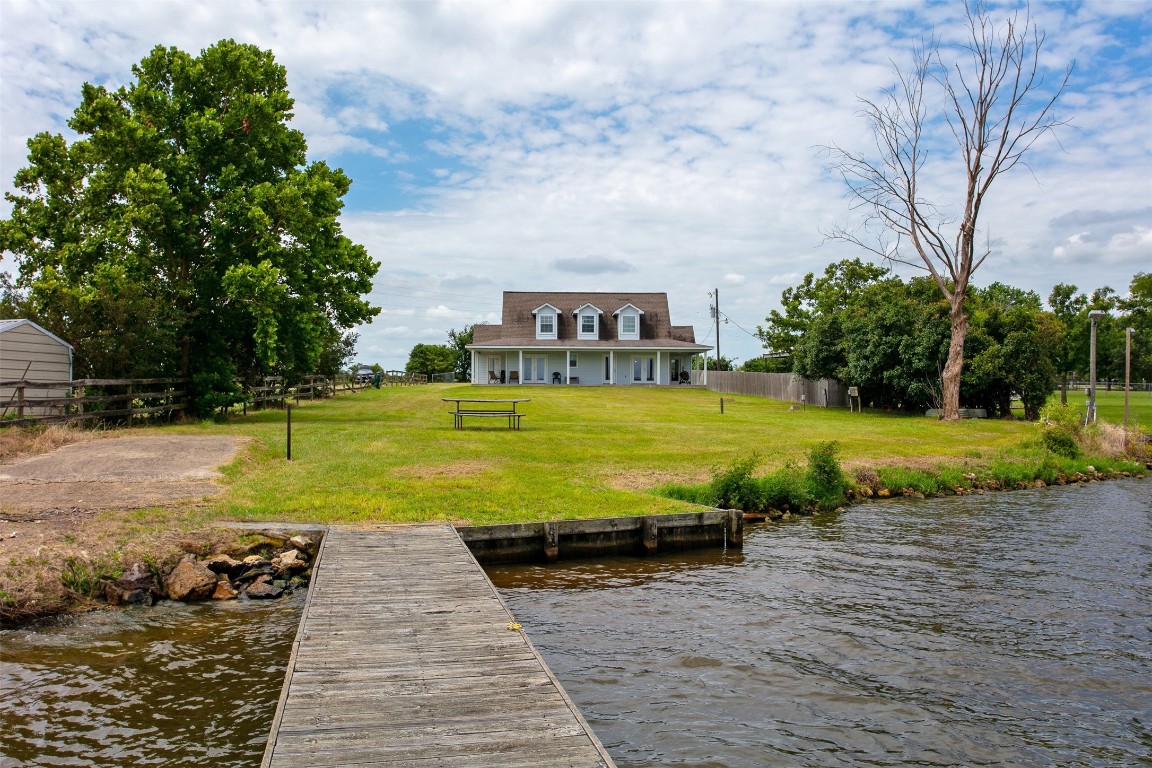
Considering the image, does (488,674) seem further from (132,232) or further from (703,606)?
(132,232)

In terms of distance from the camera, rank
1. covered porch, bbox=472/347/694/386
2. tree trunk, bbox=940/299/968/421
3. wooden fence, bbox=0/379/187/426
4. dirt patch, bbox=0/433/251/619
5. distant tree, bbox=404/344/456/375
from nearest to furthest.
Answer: dirt patch, bbox=0/433/251/619, wooden fence, bbox=0/379/187/426, tree trunk, bbox=940/299/968/421, covered porch, bbox=472/347/694/386, distant tree, bbox=404/344/456/375

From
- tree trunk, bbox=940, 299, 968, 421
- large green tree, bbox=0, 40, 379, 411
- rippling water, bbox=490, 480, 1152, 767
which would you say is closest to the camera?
rippling water, bbox=490, 480, 1152, 767

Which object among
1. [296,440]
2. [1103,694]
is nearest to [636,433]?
[296,440]

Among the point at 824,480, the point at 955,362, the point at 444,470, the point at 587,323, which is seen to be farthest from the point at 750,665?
the point at 587,323

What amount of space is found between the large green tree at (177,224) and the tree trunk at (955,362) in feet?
82.3

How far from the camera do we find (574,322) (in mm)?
65125

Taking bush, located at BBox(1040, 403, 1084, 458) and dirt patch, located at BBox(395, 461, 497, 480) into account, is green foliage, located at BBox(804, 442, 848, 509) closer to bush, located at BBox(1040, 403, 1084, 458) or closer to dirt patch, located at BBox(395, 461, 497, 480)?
dirt patch, located at BBox(395, 461, 497, 480)

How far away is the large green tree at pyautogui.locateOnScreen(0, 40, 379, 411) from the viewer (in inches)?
999

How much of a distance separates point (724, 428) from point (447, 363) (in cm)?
5367

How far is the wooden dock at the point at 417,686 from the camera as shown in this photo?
5.47 metres

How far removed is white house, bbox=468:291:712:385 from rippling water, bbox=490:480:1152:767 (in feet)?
152

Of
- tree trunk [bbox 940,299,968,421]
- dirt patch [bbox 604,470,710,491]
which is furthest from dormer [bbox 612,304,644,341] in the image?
dirt patch [bbox 604,470,710,491]

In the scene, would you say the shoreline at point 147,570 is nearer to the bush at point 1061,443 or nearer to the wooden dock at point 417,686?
the wooden dock at point 417,686

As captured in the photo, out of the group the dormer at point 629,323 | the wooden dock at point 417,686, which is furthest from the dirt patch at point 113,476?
the dormer at point 629,323
